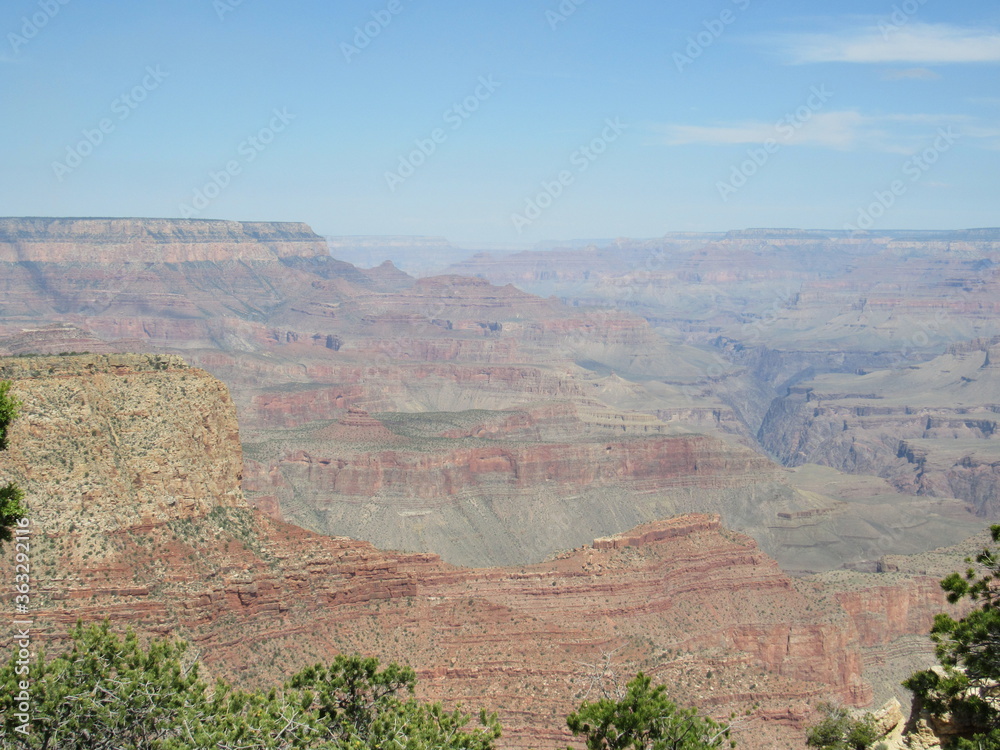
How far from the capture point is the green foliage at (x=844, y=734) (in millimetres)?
26906

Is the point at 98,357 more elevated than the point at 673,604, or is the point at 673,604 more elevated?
the point at 98,357

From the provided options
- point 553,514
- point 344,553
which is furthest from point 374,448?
point 344,553

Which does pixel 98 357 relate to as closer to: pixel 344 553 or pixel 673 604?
pixel 344 553

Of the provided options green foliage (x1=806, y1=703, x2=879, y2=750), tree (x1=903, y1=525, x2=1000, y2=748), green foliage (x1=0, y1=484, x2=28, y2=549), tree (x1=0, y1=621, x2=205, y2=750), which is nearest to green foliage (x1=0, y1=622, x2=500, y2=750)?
tree (x1=0, y1=621, x2=205, y2=750)

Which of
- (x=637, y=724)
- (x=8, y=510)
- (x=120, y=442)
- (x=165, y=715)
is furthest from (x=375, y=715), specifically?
(x=120, y=442)

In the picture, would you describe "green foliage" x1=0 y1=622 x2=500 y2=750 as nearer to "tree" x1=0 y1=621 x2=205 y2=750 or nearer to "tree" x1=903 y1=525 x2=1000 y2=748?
"tree" x1=0 y1=621 x2=205 y2=750

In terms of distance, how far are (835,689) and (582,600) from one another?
46.5 ft

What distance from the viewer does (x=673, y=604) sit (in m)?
62.1

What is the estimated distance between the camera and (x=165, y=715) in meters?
27.4

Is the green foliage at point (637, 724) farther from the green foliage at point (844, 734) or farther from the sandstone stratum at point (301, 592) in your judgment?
the sandstone stratum at point (301, 592)

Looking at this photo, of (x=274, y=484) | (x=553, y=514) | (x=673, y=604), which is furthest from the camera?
(x=553, y=514)

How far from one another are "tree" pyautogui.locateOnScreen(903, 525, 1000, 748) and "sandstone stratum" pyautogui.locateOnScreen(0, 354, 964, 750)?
17.5 m

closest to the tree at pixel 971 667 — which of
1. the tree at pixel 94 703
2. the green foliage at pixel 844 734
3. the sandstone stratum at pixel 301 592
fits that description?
the green foliage at pixel 844 734

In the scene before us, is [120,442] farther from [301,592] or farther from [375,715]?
[375,715]
